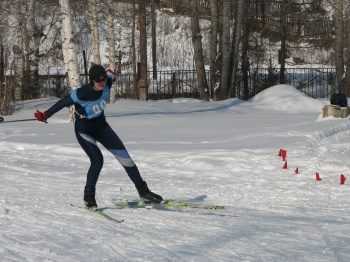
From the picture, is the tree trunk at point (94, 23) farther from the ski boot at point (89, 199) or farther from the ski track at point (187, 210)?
the ski boot at point (89, 199)

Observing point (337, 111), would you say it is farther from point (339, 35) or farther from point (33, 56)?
point (33, 56)

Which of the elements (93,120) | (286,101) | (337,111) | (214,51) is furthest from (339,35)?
(93,120)

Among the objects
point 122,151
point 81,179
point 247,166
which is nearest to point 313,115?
point 247,166

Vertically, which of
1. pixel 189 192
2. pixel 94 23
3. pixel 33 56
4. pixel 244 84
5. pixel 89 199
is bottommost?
pixel 189 192

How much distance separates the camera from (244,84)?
103 ft

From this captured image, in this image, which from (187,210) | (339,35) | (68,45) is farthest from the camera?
(339,35)

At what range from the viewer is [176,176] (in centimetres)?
1073

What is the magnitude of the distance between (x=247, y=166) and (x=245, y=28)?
22.0 metres

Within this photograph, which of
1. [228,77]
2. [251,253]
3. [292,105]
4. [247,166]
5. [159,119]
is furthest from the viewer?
[228,77]

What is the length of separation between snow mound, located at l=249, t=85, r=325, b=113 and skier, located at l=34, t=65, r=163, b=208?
1455 centimetres

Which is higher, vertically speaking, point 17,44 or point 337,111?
point 17,44

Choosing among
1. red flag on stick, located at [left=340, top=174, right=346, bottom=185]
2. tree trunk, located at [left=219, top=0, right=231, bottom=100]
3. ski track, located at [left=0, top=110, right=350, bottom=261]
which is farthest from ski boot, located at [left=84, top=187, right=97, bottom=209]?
tree trunk, located at [left=219, top=0, right=231, bottom=100]

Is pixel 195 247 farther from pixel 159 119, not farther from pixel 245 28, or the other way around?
pixel 245 28

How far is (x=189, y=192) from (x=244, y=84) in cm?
2242
